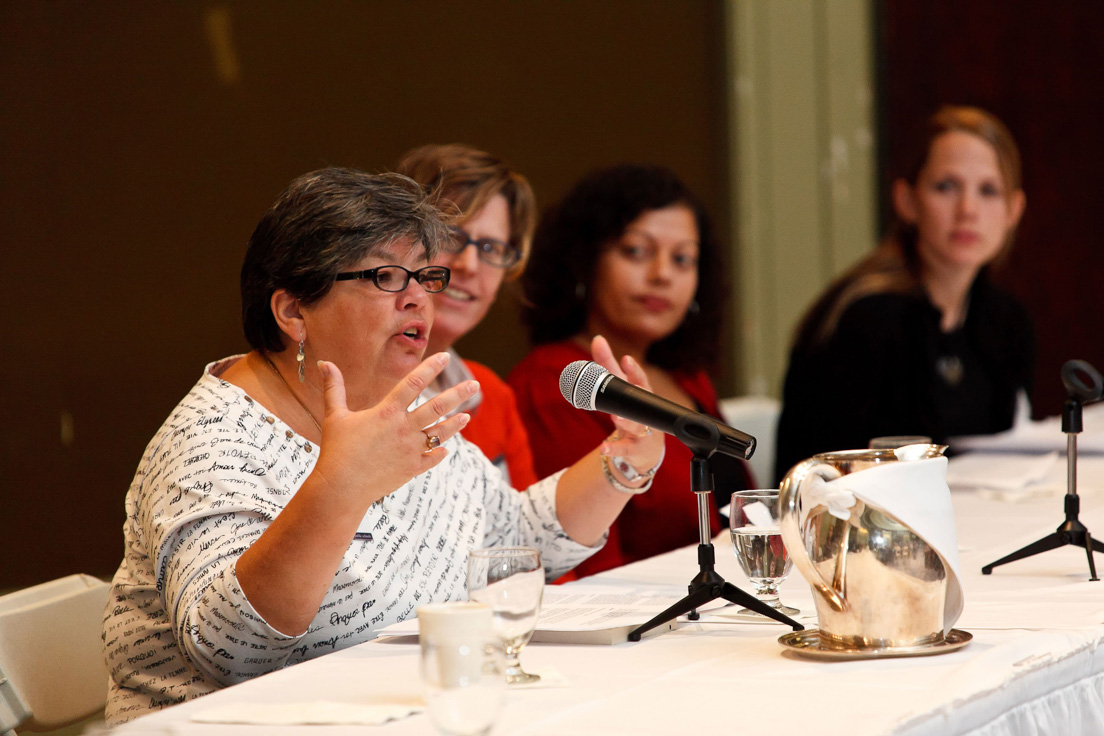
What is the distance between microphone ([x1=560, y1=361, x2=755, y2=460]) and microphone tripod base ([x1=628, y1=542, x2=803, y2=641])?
0.47ft

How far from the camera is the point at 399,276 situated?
1.47 metres

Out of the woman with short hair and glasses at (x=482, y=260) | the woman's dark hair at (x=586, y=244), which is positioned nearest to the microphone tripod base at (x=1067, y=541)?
the woman with short hair and glasses at (x=482, y=260)

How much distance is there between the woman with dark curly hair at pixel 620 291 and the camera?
2701 mm

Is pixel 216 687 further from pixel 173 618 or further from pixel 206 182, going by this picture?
pixel 206 182

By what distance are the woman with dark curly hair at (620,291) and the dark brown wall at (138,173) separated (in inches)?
29.7

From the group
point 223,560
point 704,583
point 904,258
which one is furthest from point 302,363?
point 904,258

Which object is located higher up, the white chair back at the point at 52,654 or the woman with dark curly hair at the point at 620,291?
the woman with dark curly hair at the point at 620,291

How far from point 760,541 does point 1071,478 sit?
1.90ft

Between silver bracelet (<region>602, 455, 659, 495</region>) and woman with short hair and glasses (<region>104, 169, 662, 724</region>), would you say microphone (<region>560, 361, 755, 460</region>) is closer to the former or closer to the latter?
woman with short hair and glasses (<region>104, 169, 662, 724</region>)

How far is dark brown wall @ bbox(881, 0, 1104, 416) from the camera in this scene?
5.25 meters

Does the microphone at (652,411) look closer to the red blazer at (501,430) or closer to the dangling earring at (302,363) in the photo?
the dangling earring at (302,363)


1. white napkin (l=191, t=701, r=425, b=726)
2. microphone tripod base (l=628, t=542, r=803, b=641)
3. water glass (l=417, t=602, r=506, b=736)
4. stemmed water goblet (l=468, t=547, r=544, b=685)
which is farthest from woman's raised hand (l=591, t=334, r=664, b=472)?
water glass (l=417, t=602, r=506, b=736)

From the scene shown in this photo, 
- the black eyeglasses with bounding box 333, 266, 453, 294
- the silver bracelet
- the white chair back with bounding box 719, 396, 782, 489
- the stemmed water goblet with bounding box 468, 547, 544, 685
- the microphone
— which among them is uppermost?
the black eyeglasses with bounding box 333, 266, 453, 294

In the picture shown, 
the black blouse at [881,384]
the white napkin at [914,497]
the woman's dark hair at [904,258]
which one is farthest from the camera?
the woman's dark hair at [904,258]
